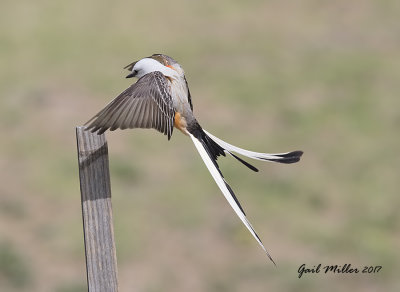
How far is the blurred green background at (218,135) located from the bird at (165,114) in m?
4.02

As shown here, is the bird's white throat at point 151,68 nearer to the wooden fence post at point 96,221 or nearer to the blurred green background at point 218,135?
the wooden fence post at point 96,221

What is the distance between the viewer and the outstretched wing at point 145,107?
12.2 ft

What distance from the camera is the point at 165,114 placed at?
4137 mm

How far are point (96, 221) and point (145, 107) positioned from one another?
0.97 m

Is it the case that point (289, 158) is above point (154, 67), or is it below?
below

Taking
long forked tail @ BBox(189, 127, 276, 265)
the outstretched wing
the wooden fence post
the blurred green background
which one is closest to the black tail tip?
long forked tail @ BBox(189, 127, 276, 265)

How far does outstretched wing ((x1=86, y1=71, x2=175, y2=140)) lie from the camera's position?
146 inches

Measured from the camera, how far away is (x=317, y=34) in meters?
15.5

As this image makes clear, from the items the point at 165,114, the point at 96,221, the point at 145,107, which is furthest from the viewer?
the point at 165,114

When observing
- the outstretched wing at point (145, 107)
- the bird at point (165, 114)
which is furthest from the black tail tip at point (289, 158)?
the outstretched wing at point (145, 107)

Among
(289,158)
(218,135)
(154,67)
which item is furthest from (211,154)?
(218,135)

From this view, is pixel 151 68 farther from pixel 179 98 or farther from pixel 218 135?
pixel 218 135

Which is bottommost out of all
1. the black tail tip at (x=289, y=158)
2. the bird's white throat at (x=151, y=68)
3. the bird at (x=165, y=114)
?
the black tail tip at (x=289, y=158)

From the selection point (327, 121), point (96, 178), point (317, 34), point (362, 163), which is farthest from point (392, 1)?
point (96, 178)
